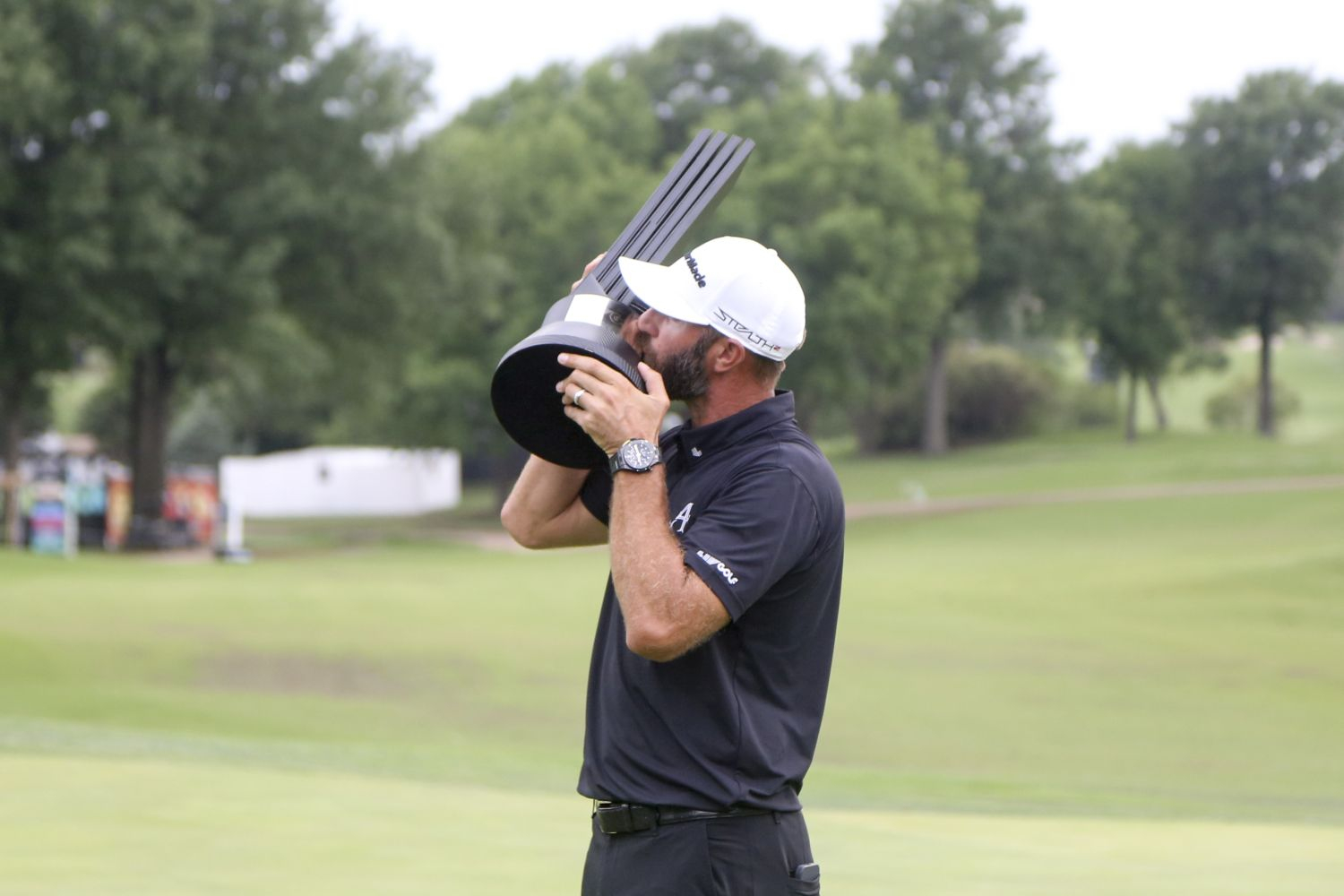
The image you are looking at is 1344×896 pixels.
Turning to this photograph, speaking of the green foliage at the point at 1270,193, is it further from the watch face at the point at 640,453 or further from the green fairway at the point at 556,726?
the watch face at the point at 640,453

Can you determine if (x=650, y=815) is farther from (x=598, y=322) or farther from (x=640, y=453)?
(x=598, y=322)

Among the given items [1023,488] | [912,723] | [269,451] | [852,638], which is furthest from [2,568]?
[269,451]

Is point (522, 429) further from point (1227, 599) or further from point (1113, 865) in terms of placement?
point (1227, 599)

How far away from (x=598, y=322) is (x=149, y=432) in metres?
37.6

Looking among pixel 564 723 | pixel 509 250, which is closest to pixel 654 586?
pixel 564 723

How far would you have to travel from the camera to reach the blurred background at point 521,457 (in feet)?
29.5

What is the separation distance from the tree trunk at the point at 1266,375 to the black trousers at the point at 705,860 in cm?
6396

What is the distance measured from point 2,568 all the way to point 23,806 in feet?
64.8

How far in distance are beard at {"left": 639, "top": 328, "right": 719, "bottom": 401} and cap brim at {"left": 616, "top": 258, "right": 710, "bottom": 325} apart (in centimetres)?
6

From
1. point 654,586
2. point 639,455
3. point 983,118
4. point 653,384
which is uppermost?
point 983,118

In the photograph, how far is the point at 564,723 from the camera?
14914 millimetres

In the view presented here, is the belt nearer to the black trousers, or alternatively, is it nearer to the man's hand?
the black trousers

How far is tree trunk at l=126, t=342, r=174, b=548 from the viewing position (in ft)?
126

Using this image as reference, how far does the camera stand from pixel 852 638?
2042cm
